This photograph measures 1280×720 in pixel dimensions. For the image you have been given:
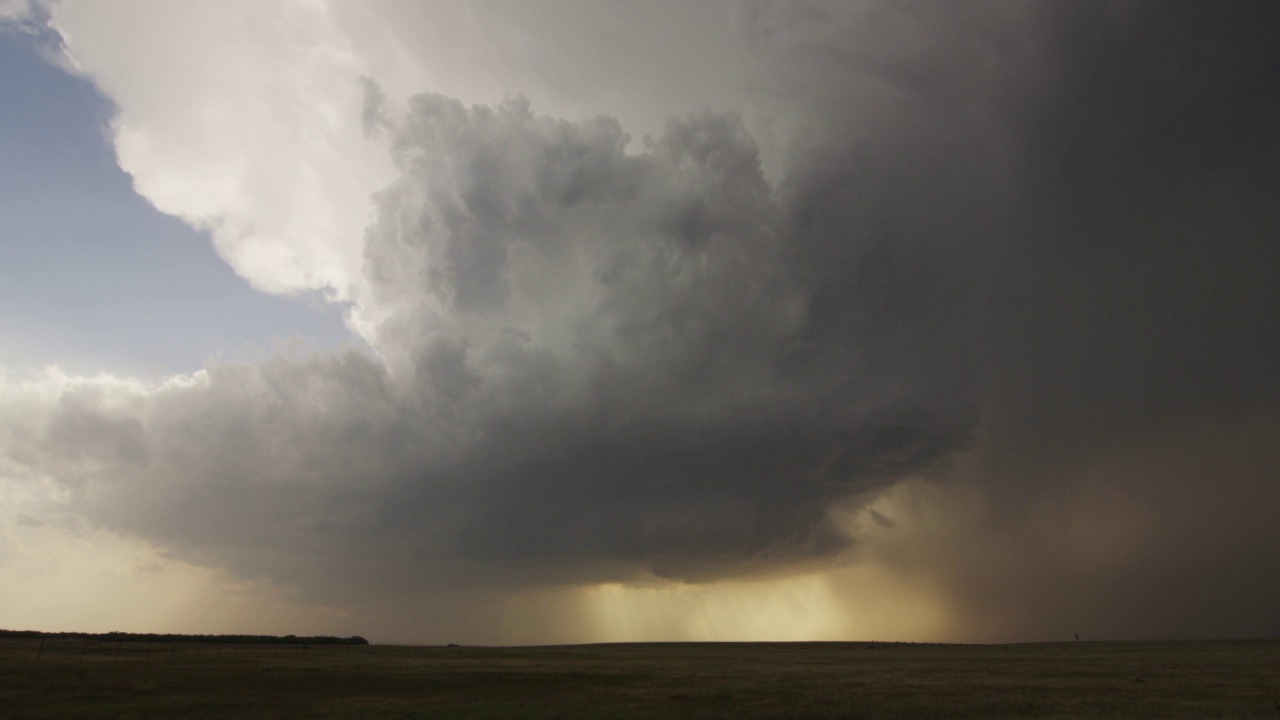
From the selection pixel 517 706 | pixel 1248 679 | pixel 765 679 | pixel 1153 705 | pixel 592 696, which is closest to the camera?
pixel 1153 705

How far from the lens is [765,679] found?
78125 mm

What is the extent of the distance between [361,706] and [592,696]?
19.4 metres

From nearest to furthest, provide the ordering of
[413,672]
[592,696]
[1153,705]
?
[1153,705] → [592,696] → [413,672]

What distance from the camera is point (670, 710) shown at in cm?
5172

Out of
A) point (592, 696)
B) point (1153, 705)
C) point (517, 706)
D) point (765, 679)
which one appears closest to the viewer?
point (1153, 705)

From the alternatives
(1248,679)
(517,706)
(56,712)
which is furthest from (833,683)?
(56,712)

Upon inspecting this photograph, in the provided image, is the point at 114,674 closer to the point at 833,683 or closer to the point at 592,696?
the point at 592,696

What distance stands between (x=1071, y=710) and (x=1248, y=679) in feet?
124

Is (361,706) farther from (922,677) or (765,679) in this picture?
(922,677)

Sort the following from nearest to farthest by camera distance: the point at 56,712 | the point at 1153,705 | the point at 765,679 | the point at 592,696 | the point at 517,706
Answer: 1. the point at 56,712
2. the point at 1153,705
3. the point at 517,706
4. the point at 592,696
5. the point at 765,679

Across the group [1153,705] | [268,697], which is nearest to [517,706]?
[268,697]

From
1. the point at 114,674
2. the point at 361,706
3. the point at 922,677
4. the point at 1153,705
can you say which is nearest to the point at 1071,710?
the point at 1153,705

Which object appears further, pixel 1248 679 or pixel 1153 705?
pixel 1248 679

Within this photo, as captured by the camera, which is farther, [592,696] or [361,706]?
[592,696]
